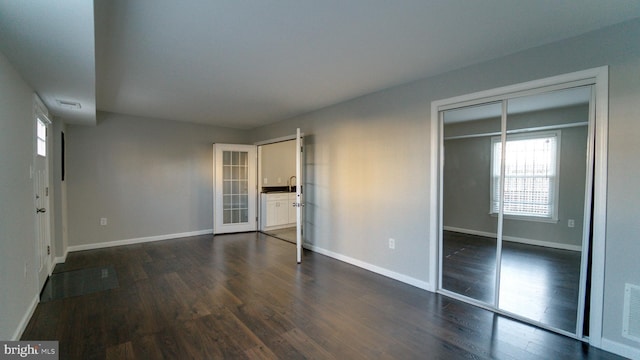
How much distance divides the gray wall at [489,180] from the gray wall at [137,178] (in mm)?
5100

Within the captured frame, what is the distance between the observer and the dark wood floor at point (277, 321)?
7.02 feet

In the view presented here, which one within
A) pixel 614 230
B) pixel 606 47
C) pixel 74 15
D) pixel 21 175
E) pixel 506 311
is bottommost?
pixel 506 311

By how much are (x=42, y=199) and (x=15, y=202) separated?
4.79ft

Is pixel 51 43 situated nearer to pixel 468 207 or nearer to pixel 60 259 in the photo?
pixel 60 259

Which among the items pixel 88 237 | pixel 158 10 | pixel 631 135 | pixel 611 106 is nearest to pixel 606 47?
pixel 611 106

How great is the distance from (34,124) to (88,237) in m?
2.85

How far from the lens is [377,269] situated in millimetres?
3830

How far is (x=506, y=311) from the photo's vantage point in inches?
107

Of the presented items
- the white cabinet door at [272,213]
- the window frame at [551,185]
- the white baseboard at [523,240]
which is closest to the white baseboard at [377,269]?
the white baseboard at [523,240]

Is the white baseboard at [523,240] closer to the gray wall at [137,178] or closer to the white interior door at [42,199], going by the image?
the white interior door at [42,199]

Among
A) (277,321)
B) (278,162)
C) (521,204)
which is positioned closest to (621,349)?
(521,204)

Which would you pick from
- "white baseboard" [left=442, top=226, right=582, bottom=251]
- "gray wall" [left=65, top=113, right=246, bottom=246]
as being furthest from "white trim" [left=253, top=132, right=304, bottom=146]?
"white baseboard" [left=442, top=226, right=582, bottom=251]

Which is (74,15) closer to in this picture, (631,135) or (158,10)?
(158,10)

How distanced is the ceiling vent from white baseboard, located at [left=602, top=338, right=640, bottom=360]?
582 centimetres
